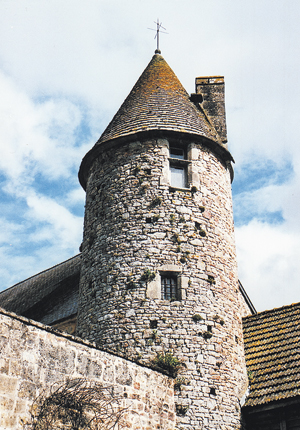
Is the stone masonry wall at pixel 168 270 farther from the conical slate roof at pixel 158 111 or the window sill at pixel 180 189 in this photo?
the conical slate roof at pixel 158 111

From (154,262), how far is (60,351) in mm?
3491

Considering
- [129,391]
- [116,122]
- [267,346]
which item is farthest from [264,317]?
[116,122]

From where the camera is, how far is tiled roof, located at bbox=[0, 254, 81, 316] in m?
17.1

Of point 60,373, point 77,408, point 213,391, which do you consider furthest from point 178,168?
point 77,408

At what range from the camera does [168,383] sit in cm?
879

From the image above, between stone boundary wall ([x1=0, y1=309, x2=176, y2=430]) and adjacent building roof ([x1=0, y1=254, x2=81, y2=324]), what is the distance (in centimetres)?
677

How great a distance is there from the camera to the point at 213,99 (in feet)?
46.7

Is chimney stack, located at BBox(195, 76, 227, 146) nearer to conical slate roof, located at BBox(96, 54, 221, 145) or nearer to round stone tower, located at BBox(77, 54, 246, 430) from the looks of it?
conical slate roof, located at BBox(96, 54, 221, 145)

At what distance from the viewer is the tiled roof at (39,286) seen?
1709cm

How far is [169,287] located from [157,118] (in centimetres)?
397

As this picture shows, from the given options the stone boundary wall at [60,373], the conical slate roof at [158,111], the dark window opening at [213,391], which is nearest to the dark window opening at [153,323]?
the stone boundary wall at [60,373]

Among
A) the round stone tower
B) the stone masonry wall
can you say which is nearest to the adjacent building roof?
the round stone tower

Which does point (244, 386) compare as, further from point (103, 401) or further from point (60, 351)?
point (60, 351)

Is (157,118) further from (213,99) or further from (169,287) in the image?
(169,287)
